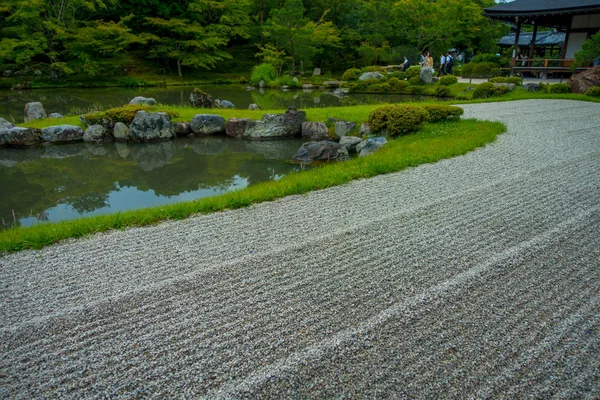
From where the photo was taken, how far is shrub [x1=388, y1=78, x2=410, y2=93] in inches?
837

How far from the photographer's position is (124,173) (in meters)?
8.70

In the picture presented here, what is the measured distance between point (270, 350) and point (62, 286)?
201cm

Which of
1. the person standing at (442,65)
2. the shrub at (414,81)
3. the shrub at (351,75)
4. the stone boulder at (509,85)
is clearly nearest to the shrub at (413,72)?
the shrub at (414,81)

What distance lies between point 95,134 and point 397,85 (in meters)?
15.6

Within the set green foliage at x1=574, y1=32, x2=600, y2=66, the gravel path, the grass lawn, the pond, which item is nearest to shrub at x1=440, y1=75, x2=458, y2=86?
the pond

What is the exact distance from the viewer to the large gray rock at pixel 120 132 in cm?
1120

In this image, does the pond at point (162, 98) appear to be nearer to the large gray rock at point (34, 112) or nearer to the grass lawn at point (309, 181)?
the large gray rock at point (34, 112)

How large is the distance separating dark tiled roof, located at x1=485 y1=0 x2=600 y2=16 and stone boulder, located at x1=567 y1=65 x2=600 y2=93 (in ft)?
13.6

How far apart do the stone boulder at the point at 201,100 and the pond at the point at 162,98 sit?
220cm

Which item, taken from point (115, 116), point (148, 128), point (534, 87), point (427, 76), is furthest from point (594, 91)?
point (115, 116)

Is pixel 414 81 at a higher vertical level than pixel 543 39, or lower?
lower

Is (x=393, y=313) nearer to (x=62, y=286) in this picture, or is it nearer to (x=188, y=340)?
(x=188, y=340)

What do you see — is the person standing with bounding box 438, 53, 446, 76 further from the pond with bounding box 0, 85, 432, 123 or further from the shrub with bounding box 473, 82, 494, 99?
the shrub with bounding box 473, 82, 494, 99

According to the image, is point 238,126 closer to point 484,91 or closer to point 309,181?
point 309,181
